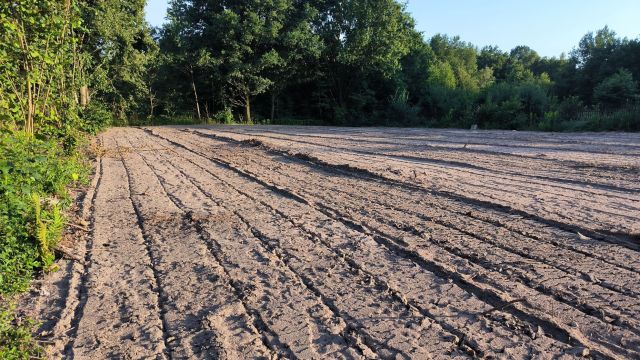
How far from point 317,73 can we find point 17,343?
32902 mm

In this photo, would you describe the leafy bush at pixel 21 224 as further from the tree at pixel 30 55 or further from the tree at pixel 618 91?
the tree at pixel 618 91

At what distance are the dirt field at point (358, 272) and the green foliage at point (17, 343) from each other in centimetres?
15

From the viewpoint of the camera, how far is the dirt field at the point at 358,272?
110 inches

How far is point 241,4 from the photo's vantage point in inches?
1203

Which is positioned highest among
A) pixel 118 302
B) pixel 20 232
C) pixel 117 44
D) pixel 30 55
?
pixel 117 44

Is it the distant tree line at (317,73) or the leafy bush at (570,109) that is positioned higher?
the distant tree line at (317,73)

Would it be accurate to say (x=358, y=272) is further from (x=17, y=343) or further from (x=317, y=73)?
(x=317, y=73)

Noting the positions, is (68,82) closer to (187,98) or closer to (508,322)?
(508,322)

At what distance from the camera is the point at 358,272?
12.4 ft

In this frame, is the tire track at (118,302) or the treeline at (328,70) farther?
the treeline at (328,70)

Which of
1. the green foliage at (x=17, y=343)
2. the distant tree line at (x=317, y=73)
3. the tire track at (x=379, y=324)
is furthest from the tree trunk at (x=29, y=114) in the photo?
the distant tree line at (x=317, y=73)

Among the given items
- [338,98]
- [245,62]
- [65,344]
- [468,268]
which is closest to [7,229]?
[65,344]

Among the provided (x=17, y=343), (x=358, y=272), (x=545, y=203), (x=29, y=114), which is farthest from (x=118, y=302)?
(x=29, y=114)

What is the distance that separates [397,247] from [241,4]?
2977cm
